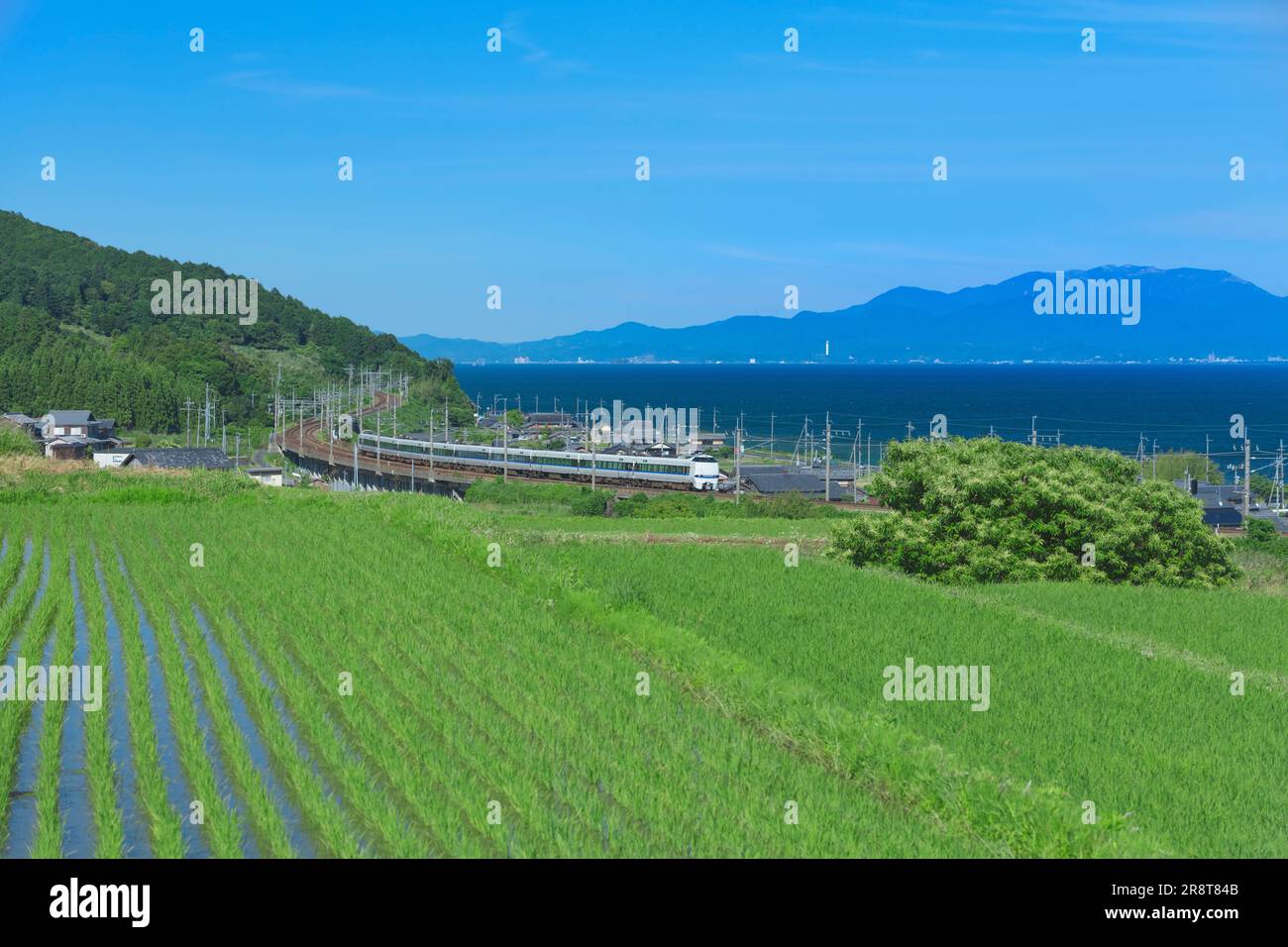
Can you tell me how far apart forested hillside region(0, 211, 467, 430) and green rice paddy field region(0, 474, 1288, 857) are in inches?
2440

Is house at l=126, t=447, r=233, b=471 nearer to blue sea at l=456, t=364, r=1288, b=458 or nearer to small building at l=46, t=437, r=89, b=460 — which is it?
small building at l=46, t=437, r=89, b=460

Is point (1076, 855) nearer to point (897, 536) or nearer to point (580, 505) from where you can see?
point (897, 536)

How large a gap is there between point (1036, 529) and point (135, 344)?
83.8 metres

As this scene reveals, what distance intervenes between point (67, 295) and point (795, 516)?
85.9 meters

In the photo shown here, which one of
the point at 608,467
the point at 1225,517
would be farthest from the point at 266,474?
the point at 1225,517

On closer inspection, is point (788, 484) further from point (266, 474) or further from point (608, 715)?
point (608, 715)

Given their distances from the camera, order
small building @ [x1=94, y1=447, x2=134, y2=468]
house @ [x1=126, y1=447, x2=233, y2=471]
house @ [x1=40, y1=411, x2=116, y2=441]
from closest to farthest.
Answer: house @ [x1=126, y1=447, x2=233, y2=471] < small building @ [x1=94, y1=447, x2=134, y2=468] < house @ [x1=40, y1=411, x2=116, y2=441]

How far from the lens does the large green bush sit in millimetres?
20422

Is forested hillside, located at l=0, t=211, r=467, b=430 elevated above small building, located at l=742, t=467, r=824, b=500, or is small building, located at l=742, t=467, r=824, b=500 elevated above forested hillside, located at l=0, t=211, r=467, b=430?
forested hillside, located at l=0, t=211, r=467, b=430

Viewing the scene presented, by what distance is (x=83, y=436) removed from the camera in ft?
196

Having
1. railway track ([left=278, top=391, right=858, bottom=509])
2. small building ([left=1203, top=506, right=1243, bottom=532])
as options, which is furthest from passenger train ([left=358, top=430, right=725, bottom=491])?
small building ([left=1203, top=506, right=1243, bottom=532])

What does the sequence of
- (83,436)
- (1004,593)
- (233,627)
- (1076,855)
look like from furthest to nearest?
(83,436) → (1004,593) → (233,627) → (1076,855)

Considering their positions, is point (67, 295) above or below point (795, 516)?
above
